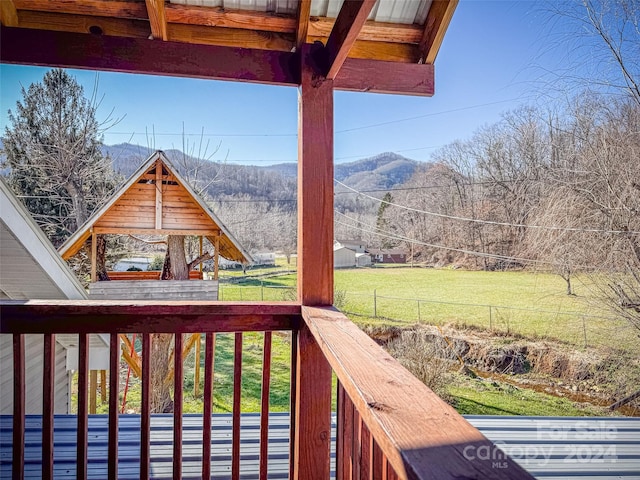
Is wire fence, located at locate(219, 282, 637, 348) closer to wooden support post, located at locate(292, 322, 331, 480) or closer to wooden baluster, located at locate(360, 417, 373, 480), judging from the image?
wooden support post, located at locate(292, 322, 331, 480)

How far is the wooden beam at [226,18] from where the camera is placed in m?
1.53

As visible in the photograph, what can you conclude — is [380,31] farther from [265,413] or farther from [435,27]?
[265,413]

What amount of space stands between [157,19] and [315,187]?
811 mm

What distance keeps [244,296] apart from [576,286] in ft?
10.9

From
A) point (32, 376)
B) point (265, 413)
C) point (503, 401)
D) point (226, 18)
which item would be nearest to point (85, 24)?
point (226, 18)

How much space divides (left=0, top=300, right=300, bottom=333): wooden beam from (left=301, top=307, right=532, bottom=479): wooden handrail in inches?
20.7

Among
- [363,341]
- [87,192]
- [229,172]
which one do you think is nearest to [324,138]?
[363,341]

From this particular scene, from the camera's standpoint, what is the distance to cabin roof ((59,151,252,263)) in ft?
9.86

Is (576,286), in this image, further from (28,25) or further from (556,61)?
(28,25)

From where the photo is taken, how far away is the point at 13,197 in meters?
1.85

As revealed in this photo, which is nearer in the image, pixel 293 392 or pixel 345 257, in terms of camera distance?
pixel 293 392

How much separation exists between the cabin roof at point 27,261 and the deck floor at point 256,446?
761mm

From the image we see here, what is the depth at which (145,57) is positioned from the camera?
145cm

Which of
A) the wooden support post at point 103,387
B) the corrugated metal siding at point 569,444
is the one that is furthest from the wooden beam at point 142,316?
the wooden support post at point 103,387
